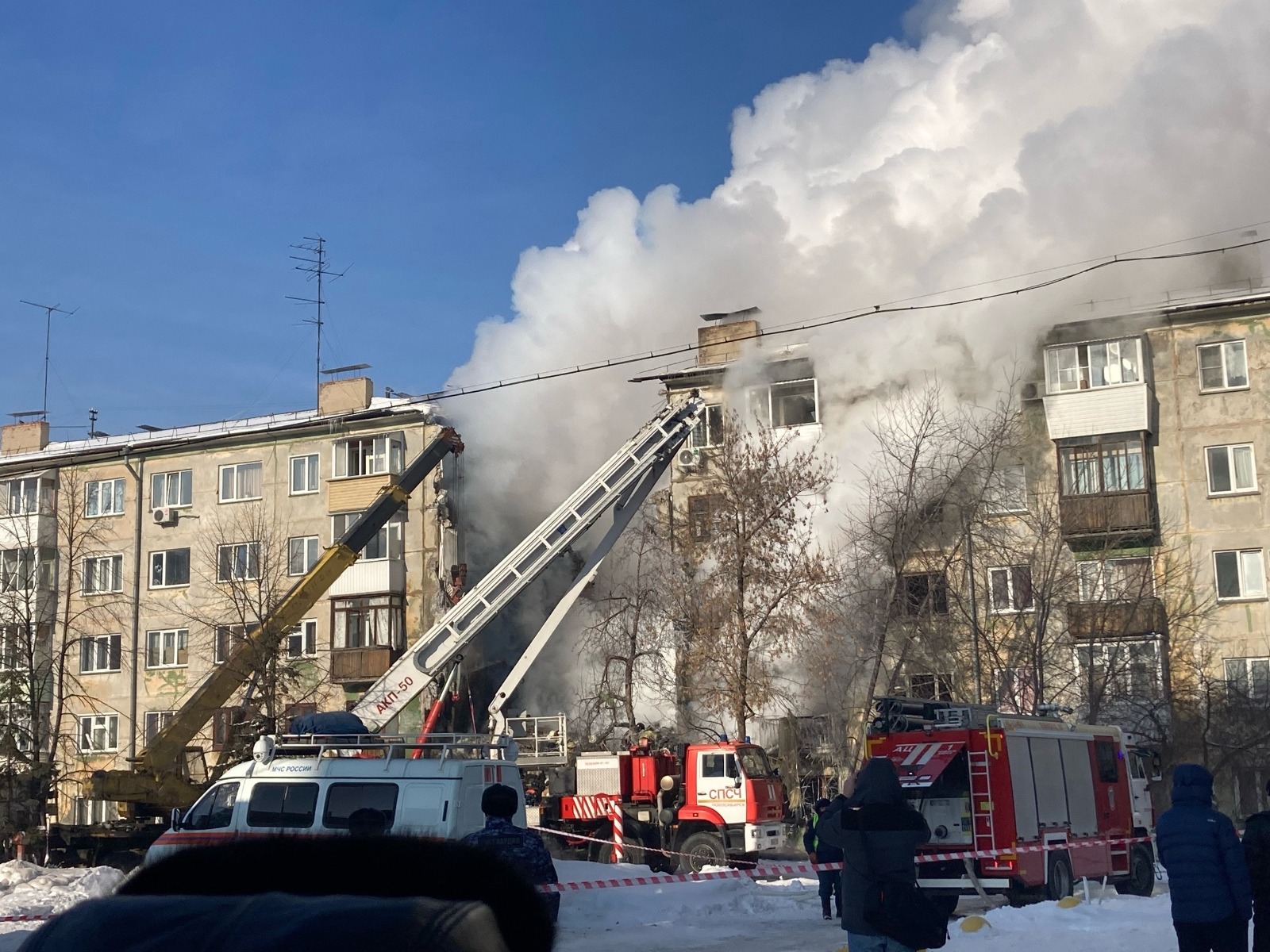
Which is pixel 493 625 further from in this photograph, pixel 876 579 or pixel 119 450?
pixel 119 450

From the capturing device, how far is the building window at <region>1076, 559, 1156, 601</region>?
1249 inches

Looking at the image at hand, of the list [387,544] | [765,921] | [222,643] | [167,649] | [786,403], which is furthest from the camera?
[167,649]

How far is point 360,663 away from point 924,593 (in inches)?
637

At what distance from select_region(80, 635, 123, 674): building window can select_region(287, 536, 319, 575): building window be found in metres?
6.85

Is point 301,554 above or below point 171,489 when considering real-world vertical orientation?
below

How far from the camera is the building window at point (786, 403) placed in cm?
3662

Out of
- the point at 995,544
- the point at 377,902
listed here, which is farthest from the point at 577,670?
the point at 377,902

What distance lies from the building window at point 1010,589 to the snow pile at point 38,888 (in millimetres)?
20926

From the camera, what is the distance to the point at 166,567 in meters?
43.3

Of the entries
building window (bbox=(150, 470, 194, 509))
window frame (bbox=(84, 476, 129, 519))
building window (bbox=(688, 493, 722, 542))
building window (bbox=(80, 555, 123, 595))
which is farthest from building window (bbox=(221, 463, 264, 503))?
building window (bbox=(688, 493, 722, 542))

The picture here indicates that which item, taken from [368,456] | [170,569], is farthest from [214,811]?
[170,569]

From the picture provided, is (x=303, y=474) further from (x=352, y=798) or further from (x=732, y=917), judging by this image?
(x=352, y=798)

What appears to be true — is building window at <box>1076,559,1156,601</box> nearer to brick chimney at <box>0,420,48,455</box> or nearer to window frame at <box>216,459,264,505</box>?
window frame at <box>216,459,264,505</box>

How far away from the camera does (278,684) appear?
1259 inches
